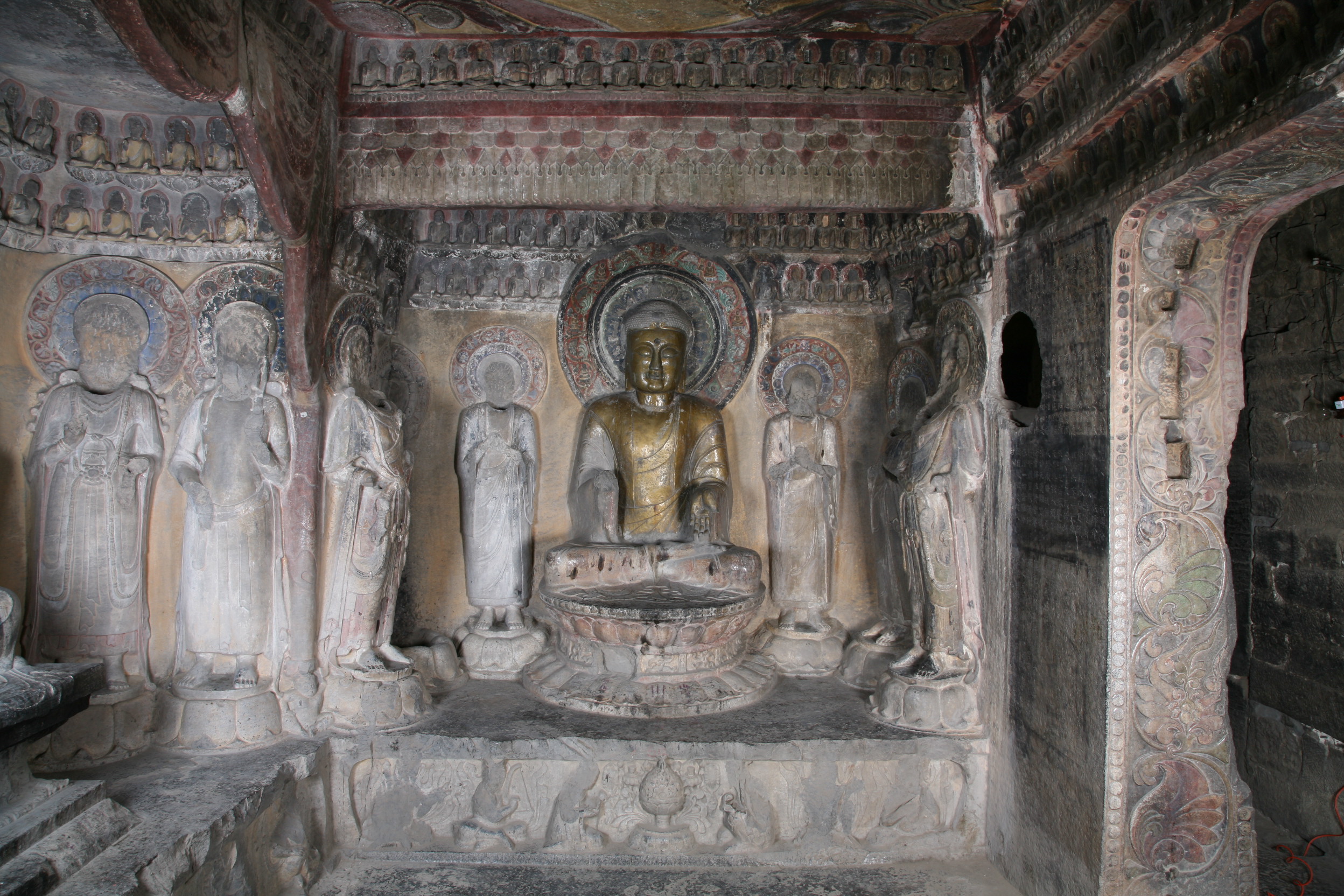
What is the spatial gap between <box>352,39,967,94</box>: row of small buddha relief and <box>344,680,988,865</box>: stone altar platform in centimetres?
371

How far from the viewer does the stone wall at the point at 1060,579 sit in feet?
11.8

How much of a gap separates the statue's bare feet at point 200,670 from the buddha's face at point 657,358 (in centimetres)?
315

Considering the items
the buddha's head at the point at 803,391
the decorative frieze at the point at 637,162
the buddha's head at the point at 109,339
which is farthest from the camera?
the buddha's head at the point at 803,391

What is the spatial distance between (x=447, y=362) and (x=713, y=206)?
2480 millimetres

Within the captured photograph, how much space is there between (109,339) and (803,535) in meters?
4.52

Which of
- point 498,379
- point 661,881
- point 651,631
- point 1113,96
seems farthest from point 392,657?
point 1113,96

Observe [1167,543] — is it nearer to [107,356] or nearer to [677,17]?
[677,17]

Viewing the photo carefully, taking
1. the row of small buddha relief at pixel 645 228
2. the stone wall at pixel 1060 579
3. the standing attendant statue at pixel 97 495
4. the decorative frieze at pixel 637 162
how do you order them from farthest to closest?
the row of small buddha relief at pixel 645 228 → the decorative frieze at pixel 637 162 → the standing attendant statue at pixel 97 495 → the stone wall at pixel 1060 579

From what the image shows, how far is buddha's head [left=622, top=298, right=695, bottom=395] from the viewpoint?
5695mm

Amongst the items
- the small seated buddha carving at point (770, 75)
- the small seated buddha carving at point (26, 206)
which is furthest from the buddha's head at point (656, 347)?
the small seated buddha carving at point (26, 206)

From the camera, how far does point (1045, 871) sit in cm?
395

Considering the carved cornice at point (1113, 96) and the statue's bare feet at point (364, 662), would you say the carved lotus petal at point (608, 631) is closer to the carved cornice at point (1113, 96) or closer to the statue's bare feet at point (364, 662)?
the statue's bare feet at point (364, 662)

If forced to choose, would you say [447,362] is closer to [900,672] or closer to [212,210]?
[212,210]

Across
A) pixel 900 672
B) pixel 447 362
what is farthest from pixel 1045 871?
pixel 447 362
